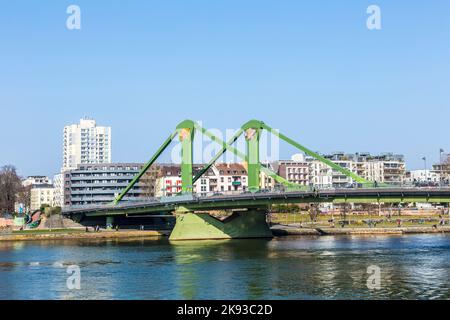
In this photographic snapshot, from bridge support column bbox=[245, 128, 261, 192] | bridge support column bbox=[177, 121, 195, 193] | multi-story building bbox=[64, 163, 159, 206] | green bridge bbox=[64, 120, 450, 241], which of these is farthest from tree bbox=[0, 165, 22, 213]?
bridge support column bbox=[245, 128, 261, 192]

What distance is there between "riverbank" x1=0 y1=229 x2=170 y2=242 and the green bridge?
12.1 ft

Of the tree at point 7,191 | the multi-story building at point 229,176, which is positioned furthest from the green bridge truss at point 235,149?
the multi-story building at point 229,176

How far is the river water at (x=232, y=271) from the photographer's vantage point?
159 ft

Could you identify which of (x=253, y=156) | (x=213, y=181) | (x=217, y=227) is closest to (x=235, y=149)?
(x=253, y=156)

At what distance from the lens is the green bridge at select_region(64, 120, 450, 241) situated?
281 feet

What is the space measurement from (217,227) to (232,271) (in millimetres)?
44815

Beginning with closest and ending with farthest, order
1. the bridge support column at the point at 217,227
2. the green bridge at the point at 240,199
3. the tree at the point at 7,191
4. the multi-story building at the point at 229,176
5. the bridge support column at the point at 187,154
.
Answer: the green bridge at the point at 240,199, the bridge support column at the point at 217,227, the bridge support column at the point at 187,154, the tree at the point at 7,191, the multi-story building at the point at 229,176

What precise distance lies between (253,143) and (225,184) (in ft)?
250

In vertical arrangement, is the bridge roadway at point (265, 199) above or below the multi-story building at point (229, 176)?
below

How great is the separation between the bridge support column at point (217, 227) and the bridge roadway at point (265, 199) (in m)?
1.65

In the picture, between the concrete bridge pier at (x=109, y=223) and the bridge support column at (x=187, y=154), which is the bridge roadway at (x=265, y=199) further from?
the bridge support column at (x=187, y=154)
